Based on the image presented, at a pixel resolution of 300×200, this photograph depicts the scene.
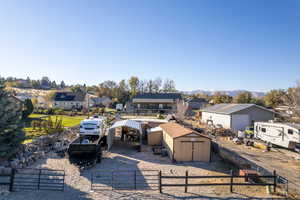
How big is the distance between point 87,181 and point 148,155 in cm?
608

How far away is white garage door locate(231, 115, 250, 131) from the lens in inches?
954

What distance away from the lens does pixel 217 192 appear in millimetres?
8477

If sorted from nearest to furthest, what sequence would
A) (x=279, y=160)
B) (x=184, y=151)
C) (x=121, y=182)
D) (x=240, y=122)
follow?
(x=121, y=182) → (x=184, y=151) → (x=279, y=160) → (x=240, y=122)

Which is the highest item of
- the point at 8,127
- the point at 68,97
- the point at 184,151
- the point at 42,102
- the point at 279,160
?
the point at 68,97

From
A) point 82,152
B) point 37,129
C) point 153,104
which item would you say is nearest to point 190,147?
point 82,152

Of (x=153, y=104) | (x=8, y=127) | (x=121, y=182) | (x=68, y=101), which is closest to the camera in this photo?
(x=121, y=182)

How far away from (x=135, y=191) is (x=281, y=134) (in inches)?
658

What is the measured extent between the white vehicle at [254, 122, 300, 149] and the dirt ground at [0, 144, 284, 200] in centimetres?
858

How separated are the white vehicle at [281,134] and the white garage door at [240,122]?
416cm

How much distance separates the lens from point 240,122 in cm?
2453

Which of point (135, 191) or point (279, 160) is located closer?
point (135, 191)

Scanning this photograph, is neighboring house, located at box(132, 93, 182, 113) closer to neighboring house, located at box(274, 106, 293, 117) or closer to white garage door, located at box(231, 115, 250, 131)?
white garage door, located at box(231, 115, 250, 131)

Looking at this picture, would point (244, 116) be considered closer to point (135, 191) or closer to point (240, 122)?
point (240, 122)

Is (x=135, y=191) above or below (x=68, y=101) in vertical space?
below
